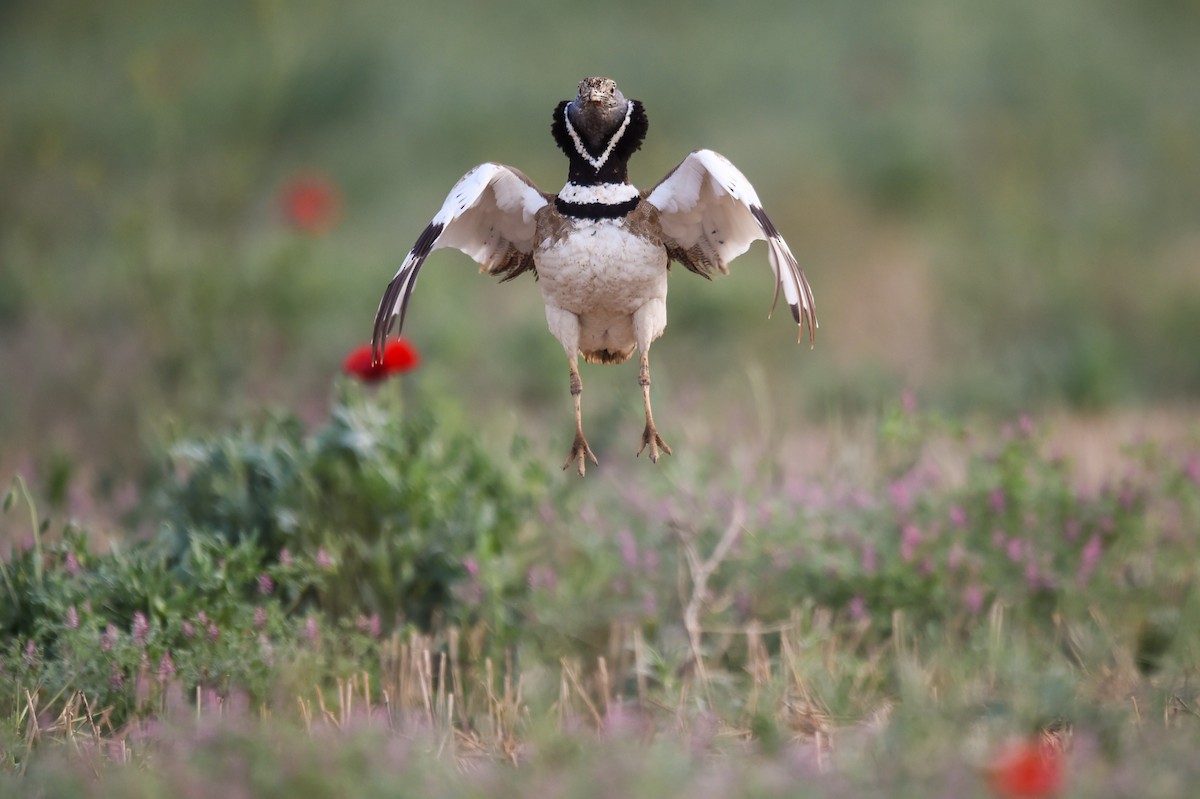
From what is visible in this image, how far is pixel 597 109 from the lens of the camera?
264 centimetres

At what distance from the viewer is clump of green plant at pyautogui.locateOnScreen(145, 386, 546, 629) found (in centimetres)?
430

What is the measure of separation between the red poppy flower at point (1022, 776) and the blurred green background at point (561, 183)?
2552 millimetres

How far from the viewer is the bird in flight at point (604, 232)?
2771mm

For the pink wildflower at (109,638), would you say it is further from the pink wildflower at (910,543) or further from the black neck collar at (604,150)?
the pink wildflower at (910,543)

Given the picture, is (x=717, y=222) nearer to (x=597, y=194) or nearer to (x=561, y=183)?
(x=597, y=194)

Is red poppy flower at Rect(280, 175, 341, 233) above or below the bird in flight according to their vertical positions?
above

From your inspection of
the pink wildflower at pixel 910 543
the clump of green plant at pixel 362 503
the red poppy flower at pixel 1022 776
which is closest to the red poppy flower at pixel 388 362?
the clump of green plant at pixel 362 503

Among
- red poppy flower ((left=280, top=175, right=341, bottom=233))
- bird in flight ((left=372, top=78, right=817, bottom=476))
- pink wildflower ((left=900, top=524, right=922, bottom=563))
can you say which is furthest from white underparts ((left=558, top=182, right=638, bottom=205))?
red poppy flower ((left=280, top=175, right=341, bottom=233))

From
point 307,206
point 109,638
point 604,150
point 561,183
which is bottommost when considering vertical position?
point 109,638

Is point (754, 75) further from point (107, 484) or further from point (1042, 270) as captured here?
point (107, 484)

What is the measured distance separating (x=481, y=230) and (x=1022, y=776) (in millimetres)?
1785

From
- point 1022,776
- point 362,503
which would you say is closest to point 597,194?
point 1022,776

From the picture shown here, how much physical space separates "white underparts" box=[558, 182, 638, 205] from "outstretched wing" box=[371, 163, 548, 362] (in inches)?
7.2

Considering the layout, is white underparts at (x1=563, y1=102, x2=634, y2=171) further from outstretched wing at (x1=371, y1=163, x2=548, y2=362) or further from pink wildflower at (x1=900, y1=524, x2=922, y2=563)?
pink wildflower at (x1=900, y1=524, x2=922, y2=563)
